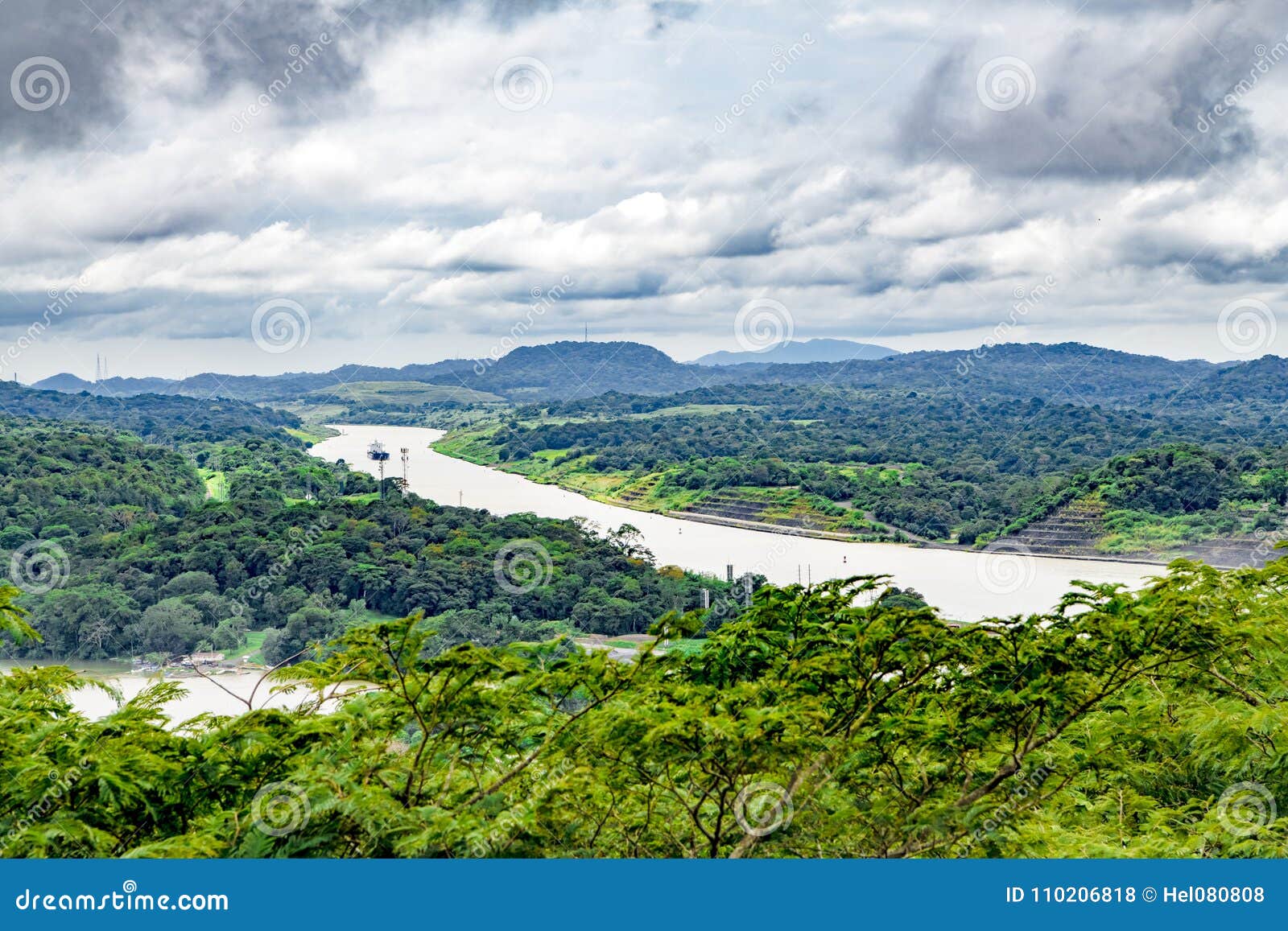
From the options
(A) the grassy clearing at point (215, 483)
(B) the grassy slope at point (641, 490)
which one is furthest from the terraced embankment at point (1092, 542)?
(A) the grassy clearing at point (215, 483)

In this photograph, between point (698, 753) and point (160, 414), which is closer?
point (698, 753)

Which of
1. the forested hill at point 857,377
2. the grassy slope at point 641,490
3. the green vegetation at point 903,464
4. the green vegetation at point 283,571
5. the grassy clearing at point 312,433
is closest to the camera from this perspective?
the green vegetation at point 283,571

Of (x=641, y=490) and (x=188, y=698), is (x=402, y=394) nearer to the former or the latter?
(x=641, y=490)

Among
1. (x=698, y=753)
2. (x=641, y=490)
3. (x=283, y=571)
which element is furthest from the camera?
(x=641, y=490)

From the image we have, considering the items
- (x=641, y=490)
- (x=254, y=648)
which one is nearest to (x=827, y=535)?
(x=641, y=490)

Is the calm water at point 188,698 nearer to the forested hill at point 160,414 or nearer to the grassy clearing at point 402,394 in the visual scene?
the forested hill at point 160,414

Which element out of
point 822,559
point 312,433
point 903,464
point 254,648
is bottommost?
point 254,648

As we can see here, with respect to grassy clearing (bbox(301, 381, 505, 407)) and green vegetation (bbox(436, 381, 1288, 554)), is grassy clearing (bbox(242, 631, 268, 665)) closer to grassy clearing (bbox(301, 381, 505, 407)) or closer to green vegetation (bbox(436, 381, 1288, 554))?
green vegetation (bbox(436, 381, 1288, 554))
